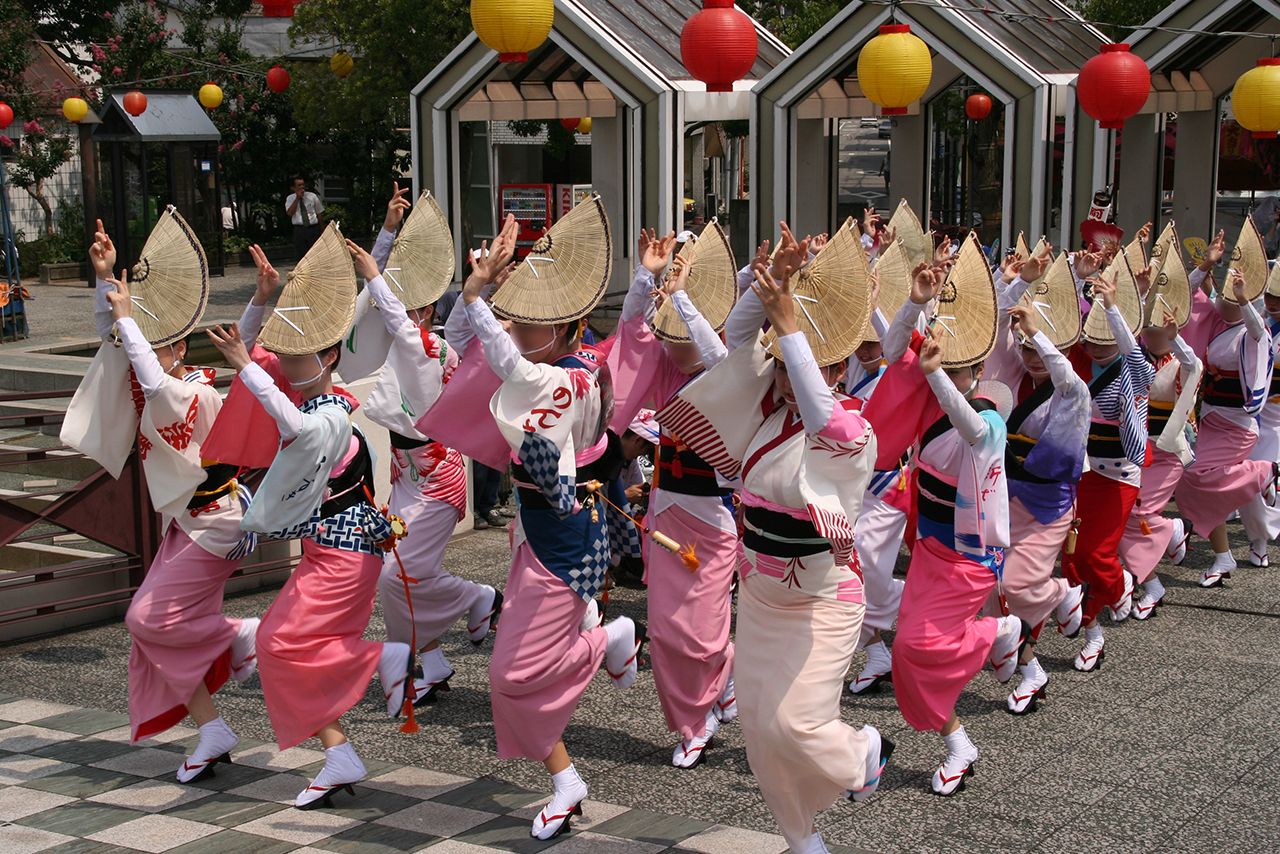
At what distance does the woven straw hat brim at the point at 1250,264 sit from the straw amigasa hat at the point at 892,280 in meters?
2.54

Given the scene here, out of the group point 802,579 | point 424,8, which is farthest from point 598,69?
point 802,579

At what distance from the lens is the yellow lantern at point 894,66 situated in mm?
10930

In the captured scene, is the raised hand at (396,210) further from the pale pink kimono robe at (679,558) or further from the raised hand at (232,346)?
the raised hand at (232,346)

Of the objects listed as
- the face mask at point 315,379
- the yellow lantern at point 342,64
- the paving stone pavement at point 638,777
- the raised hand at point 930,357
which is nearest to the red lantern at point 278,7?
the paving stone pavement at point 638,777

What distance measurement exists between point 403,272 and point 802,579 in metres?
2.41

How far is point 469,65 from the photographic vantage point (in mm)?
14258

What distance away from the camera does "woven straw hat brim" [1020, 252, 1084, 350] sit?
5.94 m

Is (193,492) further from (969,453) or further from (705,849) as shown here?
(969,453)

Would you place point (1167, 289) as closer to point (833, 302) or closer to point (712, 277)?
point (712, 277)

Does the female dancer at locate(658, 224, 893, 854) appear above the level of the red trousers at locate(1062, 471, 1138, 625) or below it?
above

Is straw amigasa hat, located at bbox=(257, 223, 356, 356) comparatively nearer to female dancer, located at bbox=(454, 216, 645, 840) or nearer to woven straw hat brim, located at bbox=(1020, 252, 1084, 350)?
female dancer, located at bbox=(454, 216, 645, 840)

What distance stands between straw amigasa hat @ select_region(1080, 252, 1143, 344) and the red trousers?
0.67 meters

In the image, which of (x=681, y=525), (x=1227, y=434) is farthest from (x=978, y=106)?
(x=681, y=525)

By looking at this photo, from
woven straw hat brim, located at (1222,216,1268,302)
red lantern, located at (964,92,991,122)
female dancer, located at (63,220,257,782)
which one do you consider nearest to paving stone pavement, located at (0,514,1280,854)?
female dancer, located at (63,220,257,782)
